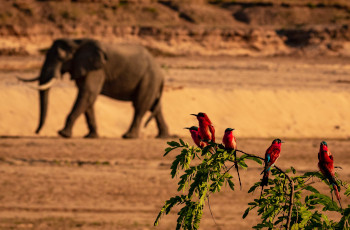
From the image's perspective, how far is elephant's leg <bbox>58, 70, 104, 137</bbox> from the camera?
21.9 m

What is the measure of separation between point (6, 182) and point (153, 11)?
49.8 metres

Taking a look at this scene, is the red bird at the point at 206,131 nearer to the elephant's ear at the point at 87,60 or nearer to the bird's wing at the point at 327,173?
the bird's wing at the point at 327,173

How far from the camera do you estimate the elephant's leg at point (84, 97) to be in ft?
71.9

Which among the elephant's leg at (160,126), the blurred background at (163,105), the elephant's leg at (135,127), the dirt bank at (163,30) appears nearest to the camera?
the blurred background at (163,105)

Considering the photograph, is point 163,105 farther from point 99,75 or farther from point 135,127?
point 99,75

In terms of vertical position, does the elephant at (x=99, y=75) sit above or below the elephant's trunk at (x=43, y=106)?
above

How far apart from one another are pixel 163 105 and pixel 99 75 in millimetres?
5625

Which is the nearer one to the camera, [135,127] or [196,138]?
[196,138]

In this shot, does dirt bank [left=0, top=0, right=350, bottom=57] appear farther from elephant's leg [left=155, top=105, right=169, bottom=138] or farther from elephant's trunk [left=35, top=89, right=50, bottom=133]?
elephant's trunk [left=35, top=89, right=50, bottom=133]

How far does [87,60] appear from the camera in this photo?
21.9m

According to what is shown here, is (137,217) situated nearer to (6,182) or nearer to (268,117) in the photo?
(6,182)

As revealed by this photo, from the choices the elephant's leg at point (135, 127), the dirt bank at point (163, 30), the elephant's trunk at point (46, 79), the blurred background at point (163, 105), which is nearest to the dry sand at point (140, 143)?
the blurred background at point (163, 105)

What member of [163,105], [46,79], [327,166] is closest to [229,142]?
[327,166]

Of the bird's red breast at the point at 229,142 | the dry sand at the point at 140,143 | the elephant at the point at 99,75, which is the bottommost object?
the dry sand at the point at 140,143
